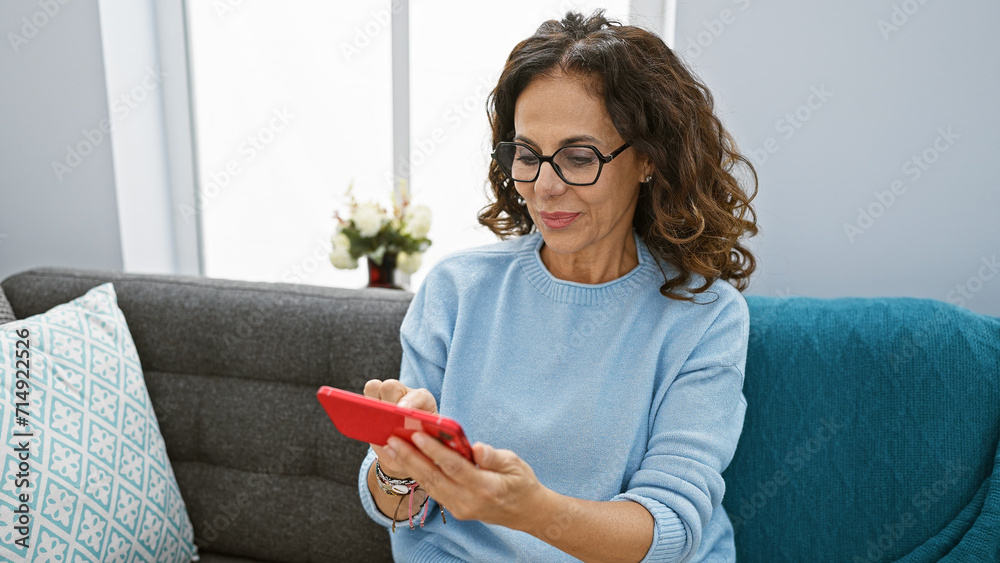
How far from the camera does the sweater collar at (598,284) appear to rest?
3.84 feet

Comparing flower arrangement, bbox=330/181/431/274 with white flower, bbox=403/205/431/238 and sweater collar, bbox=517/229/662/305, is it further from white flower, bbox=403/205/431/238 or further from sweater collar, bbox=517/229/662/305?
sweater collar, bbox=517/229/662/305

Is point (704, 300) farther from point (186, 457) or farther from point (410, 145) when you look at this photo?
point (410, 145)

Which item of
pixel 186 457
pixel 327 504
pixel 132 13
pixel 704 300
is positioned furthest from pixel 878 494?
pixel 132 13

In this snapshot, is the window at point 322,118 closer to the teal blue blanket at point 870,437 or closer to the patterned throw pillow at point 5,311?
the patterned throw pillow at point 5,311

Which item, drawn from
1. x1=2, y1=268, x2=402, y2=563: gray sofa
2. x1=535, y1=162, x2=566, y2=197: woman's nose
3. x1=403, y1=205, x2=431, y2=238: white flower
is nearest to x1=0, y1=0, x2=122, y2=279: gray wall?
x1=2, y1=268, x2=402, y2=563: gray sofa

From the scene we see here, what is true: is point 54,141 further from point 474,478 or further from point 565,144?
point 474,478

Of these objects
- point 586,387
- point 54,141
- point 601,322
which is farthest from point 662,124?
point 54,141

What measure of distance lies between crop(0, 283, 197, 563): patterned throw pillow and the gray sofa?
3.3 inches

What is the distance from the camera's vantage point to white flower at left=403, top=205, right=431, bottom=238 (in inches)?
74.2

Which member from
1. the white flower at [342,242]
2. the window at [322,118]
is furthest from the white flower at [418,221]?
the window at [322,118]

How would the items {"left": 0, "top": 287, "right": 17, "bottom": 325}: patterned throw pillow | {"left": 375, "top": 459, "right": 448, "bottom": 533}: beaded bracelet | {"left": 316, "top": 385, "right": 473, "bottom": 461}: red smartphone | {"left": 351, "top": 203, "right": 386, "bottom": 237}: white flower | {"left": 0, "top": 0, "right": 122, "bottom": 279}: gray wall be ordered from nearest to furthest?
{"left": 316, "top": 385, "right": 473, "bottom": 461}: red smartphone < {"left": 375, "top": 459, "right": 448, "bottom": 533}: beaded bracelet < {"left": 0, "top": 287, "right": 17, "bottom": 325}: patterned throw pillow < {"left": 351, "top": 203, "right": 386, "bottom": 237}: white flower < {"left": 0, "top": 0, "right": 122, "bottom": 279}: gray wall

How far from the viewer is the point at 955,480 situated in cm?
118

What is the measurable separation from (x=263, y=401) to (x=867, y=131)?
1.47 metres

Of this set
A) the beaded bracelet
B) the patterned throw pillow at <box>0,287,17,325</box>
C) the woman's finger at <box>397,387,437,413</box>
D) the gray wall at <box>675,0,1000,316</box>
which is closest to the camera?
the woman's finger at <box>397,387,437,413</box>
